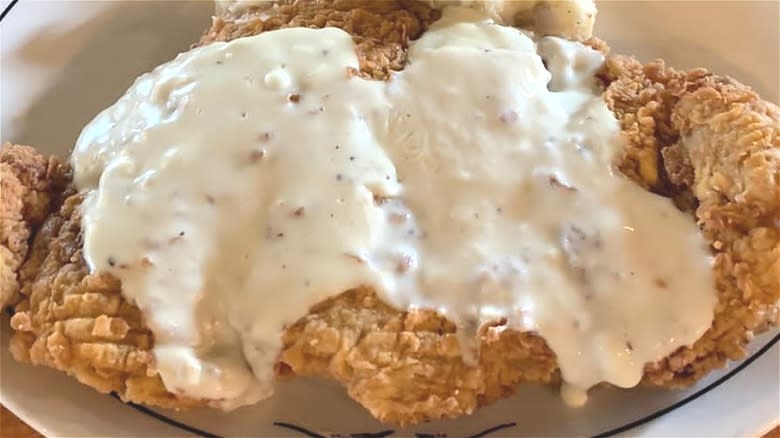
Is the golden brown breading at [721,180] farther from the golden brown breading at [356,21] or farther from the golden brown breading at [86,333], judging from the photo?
the golden brown breading at [86,333]

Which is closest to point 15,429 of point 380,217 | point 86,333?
point 86,333

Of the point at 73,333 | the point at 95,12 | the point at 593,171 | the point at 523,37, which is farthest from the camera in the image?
the point at 95,12

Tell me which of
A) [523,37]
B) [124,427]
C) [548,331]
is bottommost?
[124,427]

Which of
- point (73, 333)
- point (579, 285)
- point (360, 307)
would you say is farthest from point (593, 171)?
point (73, 333)

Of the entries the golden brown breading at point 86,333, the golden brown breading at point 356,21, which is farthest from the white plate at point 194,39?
the golden brown breading at point 356,21

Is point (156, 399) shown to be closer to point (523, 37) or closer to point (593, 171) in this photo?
point (593, 171)

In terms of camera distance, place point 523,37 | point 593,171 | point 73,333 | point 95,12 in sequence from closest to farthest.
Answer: point 73,333
point 593,171
point 523,37
point 95,12
